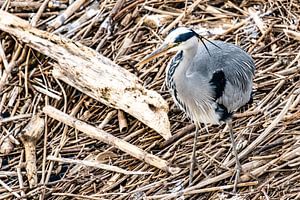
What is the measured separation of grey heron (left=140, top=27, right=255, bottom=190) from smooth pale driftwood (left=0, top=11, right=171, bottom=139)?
24 cm

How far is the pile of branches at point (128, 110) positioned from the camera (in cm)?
337

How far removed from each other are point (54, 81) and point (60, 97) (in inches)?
5.4

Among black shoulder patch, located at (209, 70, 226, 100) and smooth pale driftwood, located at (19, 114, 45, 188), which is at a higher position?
black shoulder patch, located at (209, 70, 226, 100)

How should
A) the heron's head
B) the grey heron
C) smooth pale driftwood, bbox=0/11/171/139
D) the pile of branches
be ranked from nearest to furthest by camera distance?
the heron's head
the grey heron
the pile of branches
smooth pale driftwood, bbox=0/11/171/139

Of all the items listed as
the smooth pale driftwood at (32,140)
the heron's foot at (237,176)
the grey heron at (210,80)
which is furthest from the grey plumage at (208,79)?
the smooth pale driftwood at (32,140)

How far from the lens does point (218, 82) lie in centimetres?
322

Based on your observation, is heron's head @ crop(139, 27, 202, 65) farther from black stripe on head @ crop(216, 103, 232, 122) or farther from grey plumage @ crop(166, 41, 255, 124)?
black stripe on head @ crop(216, 103, 232, 122)

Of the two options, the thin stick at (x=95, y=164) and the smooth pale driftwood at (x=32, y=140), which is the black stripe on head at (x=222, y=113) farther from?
the smooth pale driftwood at (x=32, y=140)

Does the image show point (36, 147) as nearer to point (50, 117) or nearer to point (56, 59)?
point (50, 117)

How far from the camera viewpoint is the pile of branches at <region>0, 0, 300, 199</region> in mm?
3365

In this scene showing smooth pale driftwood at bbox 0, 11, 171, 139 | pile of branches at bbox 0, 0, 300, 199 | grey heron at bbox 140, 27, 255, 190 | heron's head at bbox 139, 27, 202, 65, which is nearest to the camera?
heron's head at bbox 139, 27, 202, 65

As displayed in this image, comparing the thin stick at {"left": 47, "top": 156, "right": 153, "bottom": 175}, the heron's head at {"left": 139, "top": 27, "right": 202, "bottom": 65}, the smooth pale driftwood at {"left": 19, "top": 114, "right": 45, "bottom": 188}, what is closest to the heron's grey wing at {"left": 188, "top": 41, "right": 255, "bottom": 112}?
the heron's head at {"left": 139, "top": 27, "right": 202, "bottom": 65}

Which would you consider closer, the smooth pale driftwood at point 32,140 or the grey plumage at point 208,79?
the grey plumage at point 208,79

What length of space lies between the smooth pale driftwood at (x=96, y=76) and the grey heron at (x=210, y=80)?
24 cm
